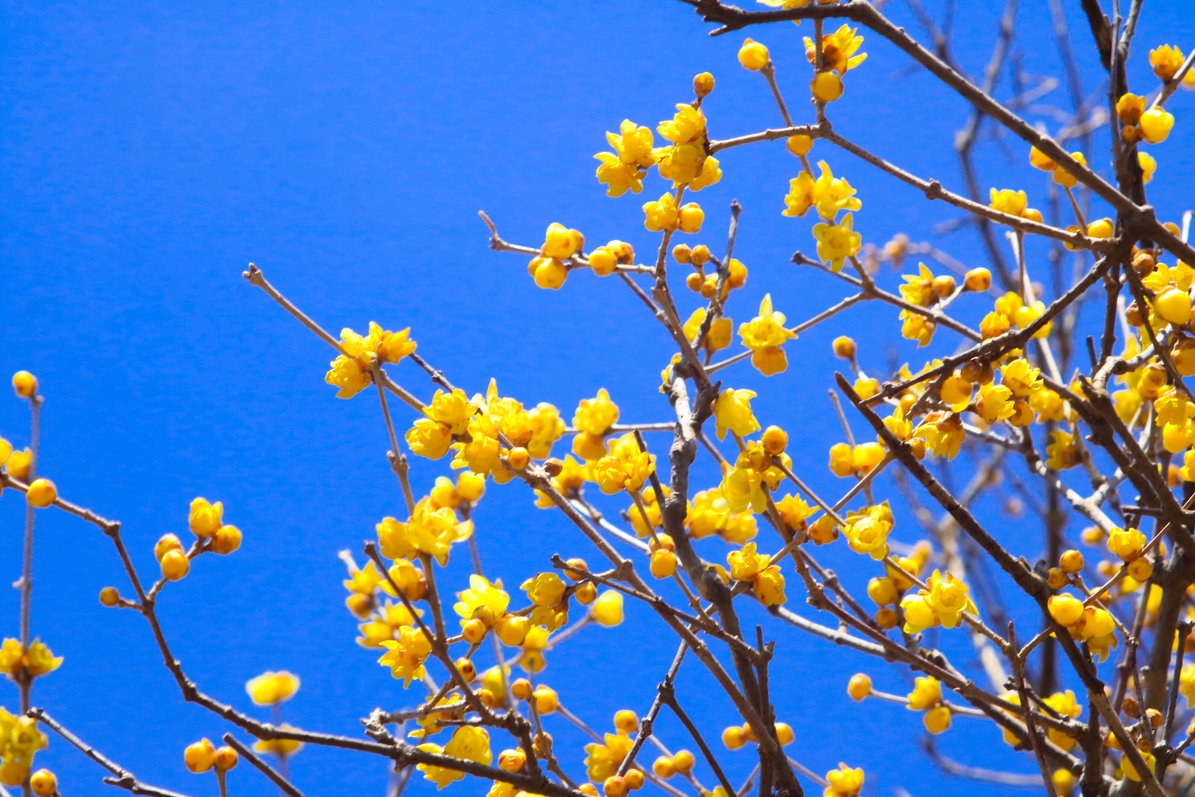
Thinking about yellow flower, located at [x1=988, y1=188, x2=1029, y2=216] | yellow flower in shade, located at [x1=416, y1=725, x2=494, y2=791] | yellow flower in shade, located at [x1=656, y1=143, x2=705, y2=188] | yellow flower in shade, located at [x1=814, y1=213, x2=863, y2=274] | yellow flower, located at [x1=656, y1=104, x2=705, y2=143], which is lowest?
yellow flower in shade, located at [x1=416, y1=725, x2=494, y2=791]

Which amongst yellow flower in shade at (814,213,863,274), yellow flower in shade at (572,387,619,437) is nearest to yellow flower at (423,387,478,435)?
yellow flower in shade at (572,387,619,437)

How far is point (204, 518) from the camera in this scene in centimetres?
89

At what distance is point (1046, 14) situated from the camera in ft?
10.8

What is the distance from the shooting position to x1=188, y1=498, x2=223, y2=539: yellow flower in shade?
882mm

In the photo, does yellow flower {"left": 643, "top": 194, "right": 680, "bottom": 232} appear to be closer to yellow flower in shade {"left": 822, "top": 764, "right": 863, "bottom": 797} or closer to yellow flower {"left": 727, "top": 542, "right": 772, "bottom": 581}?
yellow flower {"left": 727, "top": 542, "right": 772, "bottom": 581}

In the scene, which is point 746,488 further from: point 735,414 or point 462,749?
point 462,749

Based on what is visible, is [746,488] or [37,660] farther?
[37,660]

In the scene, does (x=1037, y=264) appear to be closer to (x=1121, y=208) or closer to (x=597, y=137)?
(x=597, y=137)

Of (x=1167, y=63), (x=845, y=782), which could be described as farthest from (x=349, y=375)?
(x=1167, y=63)

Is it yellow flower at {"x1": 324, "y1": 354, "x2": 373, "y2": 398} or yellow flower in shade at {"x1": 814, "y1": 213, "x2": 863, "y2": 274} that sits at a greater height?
yellow flower in shade at {"x1": 814, "y1": 213, "x2": 863, "y2": 274}

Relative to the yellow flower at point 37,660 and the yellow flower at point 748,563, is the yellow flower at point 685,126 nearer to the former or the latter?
the yellow flower at point 748,563

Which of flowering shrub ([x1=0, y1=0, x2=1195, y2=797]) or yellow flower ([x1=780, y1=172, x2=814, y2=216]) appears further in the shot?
yellow flower ([x1=780, y1=172, x2=814, y2=216])

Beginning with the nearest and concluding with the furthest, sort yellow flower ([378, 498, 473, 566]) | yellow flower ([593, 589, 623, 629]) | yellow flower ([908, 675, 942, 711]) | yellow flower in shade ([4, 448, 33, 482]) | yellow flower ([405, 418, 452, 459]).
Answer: yellow flower ([378, 498, 473, 566]), yellow flower ([405, 418, 452, 459]), yellow flower in shade ([4, 448, 33, 482]), yellow flower ([908, 675, 942, 711]), yellow flower ([593, 589, 623, 629])

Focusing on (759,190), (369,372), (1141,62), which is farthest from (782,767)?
(1141,62)
